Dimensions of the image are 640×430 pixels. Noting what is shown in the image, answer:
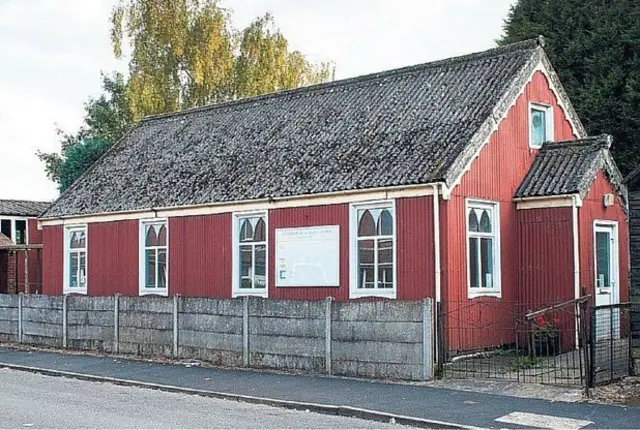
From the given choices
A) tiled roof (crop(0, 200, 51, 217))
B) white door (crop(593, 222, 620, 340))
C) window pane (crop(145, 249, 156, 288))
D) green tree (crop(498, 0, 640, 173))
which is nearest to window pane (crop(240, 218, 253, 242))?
window pane (crop(145, 249, 156, 288))

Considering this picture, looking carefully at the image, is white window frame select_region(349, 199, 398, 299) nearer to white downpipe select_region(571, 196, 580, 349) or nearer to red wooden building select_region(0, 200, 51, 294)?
white downpipe select_region(571, 196, 580, 349)

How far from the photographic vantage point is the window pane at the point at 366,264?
66.6 ft

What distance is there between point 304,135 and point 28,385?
32.7ft

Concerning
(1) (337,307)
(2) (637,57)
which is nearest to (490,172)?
(1) (337,307)

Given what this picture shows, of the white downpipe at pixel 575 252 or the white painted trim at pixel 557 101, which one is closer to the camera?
the white painted trim at pixel 557 101

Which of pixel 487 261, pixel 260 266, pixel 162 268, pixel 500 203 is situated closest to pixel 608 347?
pixel 487 261

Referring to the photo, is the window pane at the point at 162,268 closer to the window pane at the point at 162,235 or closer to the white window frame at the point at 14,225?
the window pane at the point at 162,235

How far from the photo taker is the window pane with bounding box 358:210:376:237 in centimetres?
2031

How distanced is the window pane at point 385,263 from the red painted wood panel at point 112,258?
8.50 m

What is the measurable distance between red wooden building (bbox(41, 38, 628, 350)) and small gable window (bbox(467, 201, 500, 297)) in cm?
4

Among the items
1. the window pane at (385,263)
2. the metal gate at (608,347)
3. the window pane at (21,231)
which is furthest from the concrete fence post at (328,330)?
the window pane at (21,231)

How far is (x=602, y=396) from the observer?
14.3m

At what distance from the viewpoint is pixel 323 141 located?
76.7 ft

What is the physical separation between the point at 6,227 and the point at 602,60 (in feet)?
86.8
